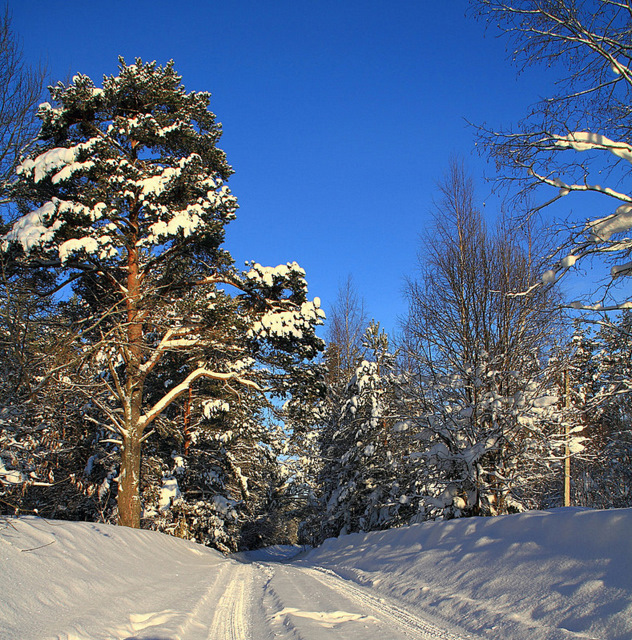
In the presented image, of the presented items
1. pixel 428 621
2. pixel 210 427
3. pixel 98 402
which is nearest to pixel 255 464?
pixel 210 427

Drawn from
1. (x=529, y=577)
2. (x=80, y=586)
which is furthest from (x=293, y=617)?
(x=529, y=577)

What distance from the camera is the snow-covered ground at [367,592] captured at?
14.5ft

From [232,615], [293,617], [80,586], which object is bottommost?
[232,615]

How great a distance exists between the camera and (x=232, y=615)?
219 inches

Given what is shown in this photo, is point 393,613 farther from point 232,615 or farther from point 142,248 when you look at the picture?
point 142,248

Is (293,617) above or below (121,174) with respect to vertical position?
below

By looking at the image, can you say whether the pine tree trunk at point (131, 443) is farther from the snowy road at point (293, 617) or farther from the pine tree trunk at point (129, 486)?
the snowy road at point (293, 617)

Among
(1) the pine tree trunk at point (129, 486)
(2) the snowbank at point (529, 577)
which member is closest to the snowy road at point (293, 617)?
(2) the snowbank at point (529, 577)

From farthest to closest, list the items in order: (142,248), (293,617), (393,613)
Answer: (142,248)
(393,613)
(293,617)

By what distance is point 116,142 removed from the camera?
12.4 meters

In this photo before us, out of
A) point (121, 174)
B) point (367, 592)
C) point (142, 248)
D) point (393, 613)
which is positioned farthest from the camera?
point (142, 248)

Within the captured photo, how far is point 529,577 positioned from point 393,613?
160cm

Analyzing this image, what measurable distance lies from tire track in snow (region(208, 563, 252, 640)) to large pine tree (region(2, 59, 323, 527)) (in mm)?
5256

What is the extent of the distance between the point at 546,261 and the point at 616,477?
897 inches
